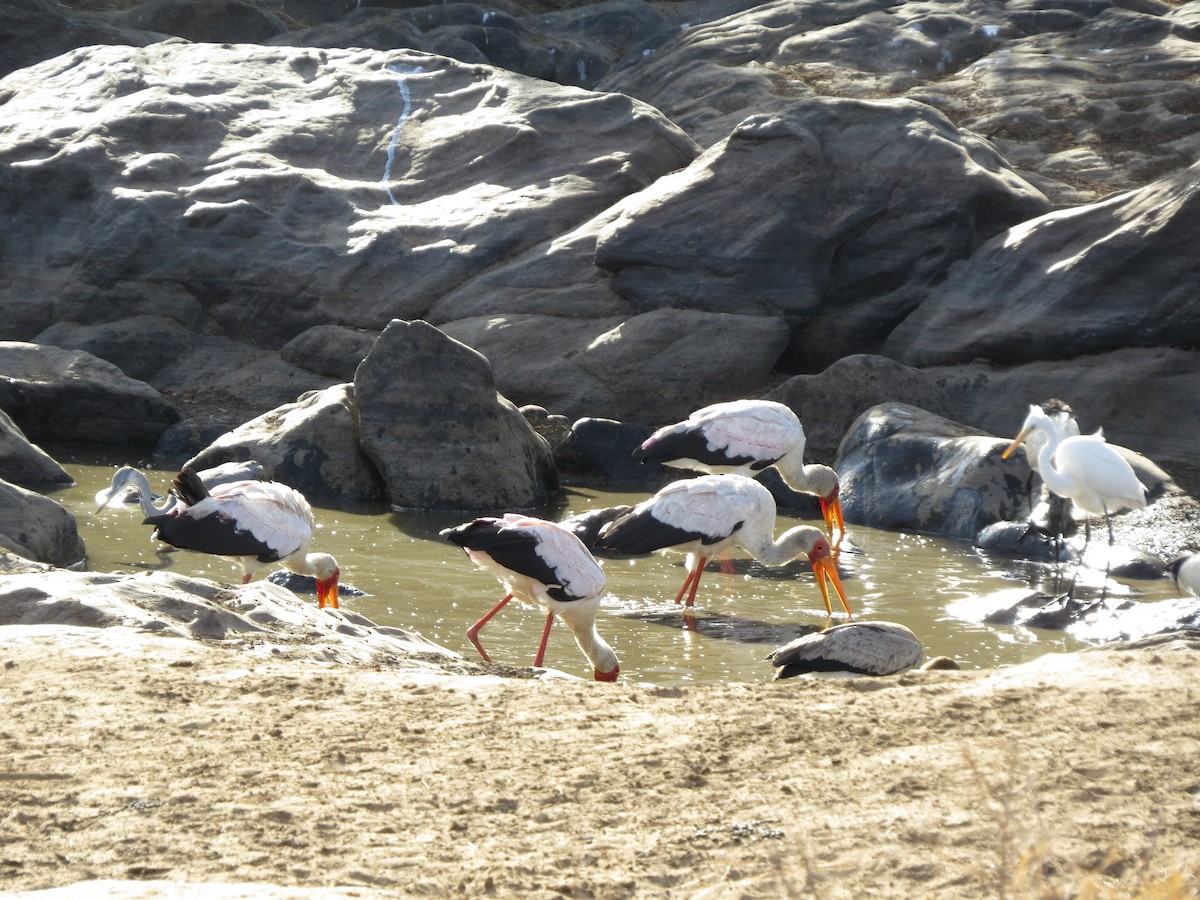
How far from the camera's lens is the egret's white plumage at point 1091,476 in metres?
8.72

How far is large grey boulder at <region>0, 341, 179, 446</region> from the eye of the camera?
1251cm

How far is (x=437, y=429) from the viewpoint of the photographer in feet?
36.0

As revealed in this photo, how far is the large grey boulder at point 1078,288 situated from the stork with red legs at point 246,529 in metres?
6.82

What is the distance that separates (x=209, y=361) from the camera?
14711mm

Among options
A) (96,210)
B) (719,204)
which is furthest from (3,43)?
(719,204)

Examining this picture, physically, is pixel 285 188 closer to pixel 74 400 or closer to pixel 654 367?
pixel 74 400

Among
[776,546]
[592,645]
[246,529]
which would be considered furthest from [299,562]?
[776,546]

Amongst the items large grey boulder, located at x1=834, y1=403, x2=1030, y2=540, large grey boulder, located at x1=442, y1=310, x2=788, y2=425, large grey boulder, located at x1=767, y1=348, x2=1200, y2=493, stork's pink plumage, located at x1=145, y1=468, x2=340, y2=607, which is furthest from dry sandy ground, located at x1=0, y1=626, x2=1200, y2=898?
large grey boulder, located at x1=442, y1=310, x2=788, y2=425

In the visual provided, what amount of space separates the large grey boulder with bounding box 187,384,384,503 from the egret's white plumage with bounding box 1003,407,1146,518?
16.7 feet

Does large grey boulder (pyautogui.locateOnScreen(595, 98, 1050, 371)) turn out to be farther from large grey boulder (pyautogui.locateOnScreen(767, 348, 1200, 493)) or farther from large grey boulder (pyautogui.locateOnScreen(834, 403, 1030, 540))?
large grey boulder (pyautogui.locateOnScreen(834, 403, 1030, 540))

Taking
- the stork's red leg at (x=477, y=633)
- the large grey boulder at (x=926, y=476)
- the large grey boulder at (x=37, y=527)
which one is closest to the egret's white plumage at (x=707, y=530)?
the stork's red leg at (x=477, y=633)

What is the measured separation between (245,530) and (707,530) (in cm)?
255

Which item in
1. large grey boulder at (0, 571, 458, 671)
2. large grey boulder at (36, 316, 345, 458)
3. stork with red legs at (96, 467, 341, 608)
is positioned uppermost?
large grey boulder at (0, 571, 458, 671)

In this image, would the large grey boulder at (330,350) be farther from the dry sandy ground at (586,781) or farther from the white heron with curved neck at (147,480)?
the dry sandy ground at (586,781)
